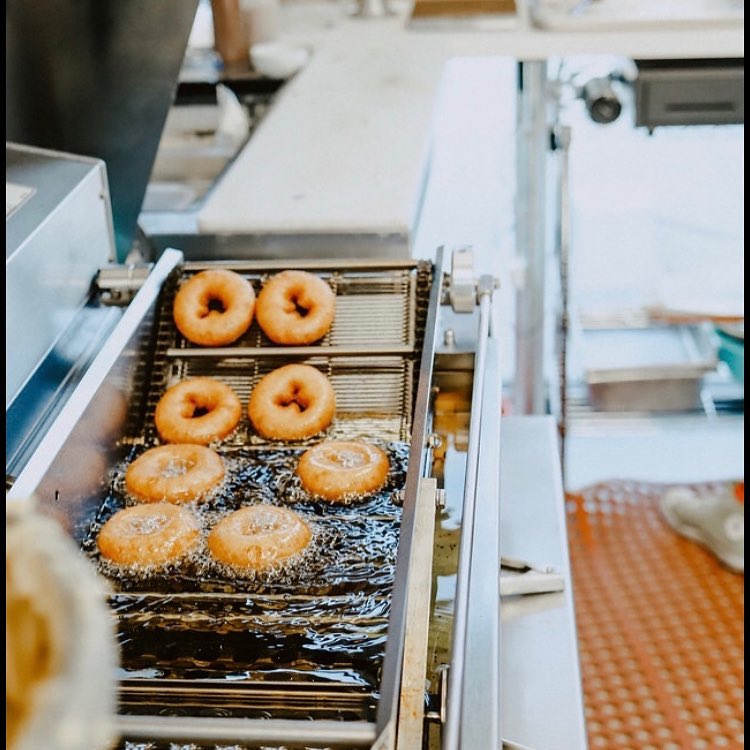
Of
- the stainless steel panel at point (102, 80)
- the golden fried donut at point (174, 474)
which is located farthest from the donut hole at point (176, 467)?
the stainless steel panel at point (102, 80)

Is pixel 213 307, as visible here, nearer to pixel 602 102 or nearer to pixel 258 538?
pixel 258 538

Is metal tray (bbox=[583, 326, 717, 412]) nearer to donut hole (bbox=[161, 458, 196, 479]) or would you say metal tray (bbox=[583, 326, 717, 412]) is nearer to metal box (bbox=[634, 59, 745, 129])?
metal box (bbox=[634, 59, 745, 129])

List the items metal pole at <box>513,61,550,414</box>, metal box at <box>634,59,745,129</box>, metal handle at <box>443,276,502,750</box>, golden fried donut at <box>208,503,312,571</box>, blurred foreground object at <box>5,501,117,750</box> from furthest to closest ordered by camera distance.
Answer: metal pole at <box>513,61,550,414</box>
metal box at <box>634,59,745,129</box>
golden fried donut at <box>208,503,312,571</box>
metal handle at <box>443,276,502,750</box>
blurred foreground object at <box>5,501,117,750</box>

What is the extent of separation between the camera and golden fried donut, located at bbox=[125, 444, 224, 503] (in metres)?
1.30

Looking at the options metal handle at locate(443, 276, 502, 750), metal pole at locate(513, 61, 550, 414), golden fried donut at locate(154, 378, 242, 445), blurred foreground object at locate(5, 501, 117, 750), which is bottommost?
blurred foreground object at locate(5, 501, 117, 750)

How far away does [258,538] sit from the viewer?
115 centimetres

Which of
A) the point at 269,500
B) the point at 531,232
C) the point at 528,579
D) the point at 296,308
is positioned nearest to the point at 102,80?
the point at 296,308

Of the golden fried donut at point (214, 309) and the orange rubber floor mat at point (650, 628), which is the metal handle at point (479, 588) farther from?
the orange rubber floor mat at point (650, 628)

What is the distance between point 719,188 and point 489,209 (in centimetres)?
74

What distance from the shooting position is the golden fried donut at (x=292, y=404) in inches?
56.3

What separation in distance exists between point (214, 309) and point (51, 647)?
138 cm

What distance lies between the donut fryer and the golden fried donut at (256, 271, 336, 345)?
0.03m

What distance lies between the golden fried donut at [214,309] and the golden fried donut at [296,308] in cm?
3

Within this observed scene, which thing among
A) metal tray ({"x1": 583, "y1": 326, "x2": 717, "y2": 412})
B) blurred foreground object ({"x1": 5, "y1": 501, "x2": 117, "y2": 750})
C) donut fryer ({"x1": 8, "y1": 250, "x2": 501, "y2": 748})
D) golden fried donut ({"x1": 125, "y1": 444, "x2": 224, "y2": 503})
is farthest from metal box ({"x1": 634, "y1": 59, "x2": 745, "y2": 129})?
blurred foreground object ({"x1": 5, "y1": 501, "x2": 117, "y2": 750})
